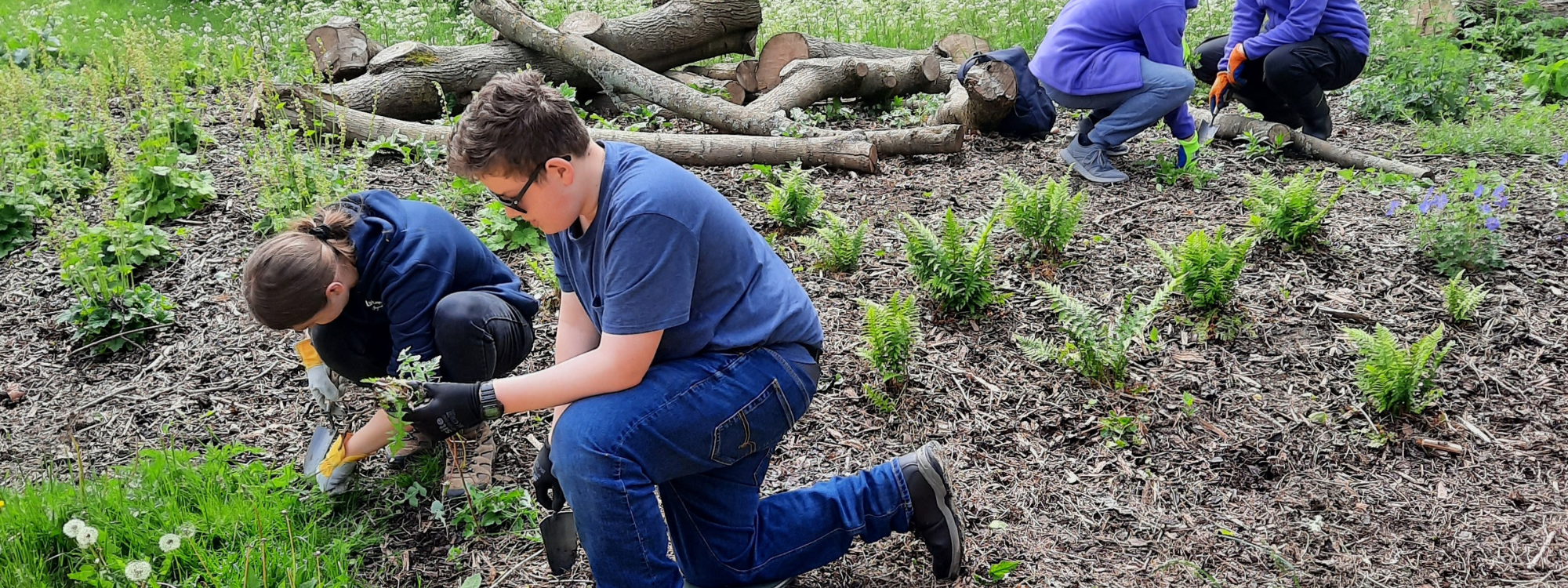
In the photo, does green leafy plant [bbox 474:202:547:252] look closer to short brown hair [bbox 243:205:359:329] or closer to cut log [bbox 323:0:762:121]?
cut log [bbox 323:0:762:121]

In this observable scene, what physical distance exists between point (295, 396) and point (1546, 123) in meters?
6.26

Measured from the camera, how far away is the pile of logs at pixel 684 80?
5434mm

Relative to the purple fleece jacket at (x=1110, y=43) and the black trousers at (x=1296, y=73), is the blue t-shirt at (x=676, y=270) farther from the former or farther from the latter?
the black trousers at (x=1296, y=73)

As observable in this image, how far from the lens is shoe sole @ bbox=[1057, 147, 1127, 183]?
16.9 feet

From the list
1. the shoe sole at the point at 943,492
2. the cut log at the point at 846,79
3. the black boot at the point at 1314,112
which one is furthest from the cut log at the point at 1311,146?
the shoe sole at the point at 943,492

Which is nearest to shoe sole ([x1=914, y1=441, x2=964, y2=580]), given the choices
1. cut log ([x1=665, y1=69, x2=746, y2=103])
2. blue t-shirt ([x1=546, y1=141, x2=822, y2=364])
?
blue t-shirt ([x1=546, y1=141, x2=822, y2=364])

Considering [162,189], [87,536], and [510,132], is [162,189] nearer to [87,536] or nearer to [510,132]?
[87,536]

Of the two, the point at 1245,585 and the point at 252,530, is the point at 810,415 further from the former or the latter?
the point at 252,530

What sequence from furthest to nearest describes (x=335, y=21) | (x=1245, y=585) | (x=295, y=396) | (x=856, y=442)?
(x=335, y=21) → (x=295, y=396) → (x=856, y=442) → (x=1245, y=585)

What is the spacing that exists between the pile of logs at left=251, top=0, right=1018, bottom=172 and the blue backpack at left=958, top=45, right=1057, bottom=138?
0.09 metres

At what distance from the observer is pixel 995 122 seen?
5.94 meters

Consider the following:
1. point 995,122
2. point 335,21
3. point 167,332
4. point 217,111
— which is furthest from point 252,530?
point 335,21

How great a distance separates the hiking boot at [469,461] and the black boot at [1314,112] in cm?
476

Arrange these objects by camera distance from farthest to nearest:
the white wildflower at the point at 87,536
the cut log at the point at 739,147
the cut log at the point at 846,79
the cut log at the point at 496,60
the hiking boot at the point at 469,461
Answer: the cut log at the point at 846,79 → the cut log at the point at 496,60 → the cut log at the point at 739,147 → the hiking boot at the point at 469,461 → the white wildflower at the point at 87,536
